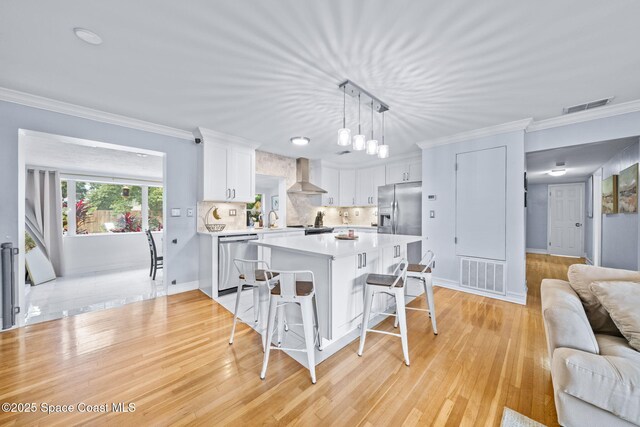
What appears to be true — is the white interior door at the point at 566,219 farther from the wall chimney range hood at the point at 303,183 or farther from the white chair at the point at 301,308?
the white chair at the point at 301,308

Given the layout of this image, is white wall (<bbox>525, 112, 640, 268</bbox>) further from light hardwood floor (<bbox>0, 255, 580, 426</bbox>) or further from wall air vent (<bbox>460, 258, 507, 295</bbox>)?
light hardwood floor (<bbox>0, 255, 580, 426</bbox>)

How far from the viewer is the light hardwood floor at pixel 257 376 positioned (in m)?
1.55

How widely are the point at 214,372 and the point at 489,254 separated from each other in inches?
152

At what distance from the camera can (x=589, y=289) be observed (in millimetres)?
1807

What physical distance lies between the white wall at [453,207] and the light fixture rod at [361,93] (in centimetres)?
188

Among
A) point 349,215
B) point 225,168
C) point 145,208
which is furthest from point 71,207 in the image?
point 349,215

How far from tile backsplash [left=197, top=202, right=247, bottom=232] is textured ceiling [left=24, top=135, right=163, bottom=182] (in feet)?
4.55

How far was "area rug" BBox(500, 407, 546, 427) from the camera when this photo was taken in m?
1.46

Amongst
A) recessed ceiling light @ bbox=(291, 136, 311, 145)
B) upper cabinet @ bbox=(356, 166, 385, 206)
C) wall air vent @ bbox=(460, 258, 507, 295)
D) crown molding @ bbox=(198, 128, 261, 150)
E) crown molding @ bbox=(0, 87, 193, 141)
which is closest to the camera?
crown molding @ bbox=(0, 87, 193, 141)

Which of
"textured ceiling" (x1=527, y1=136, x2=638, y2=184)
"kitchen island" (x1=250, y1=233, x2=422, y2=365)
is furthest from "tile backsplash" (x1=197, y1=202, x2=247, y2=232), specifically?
"textured ceiling" (x1=527, y1=136, x2=638, y2=184)

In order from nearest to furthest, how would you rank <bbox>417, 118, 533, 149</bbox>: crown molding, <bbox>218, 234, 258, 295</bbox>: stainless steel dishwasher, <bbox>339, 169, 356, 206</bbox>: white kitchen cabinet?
<bbox>417, 118, 533, 149</bbox>: crown molding, <bbox>218, 234, 258, 295</bbox>: stainless steel dishwasher, <bbox>339, 169, 356, 206</bbox>: white kitchen cabinet

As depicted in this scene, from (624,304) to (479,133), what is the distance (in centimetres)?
292

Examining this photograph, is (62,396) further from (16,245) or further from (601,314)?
(601,314)

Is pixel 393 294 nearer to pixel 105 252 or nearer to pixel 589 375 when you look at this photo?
pixel 589 375
